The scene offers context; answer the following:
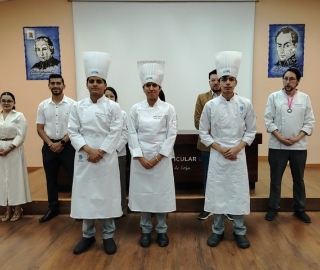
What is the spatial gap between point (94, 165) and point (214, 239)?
1208mm

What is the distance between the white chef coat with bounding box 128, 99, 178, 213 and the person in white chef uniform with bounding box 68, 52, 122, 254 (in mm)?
191

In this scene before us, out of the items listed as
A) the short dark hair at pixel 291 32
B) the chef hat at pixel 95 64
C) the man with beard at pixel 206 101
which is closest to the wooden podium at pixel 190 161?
the man with beard at pixel 206 101

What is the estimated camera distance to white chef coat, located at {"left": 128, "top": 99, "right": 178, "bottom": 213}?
98.0 inches

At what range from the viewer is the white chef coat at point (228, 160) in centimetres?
249

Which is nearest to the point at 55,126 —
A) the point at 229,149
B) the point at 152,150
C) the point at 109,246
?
the point at 152,150

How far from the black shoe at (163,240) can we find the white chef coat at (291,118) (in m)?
1.44

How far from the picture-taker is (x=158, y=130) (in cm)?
249

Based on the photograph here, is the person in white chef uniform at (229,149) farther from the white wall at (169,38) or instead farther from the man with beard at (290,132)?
the white wall at (169,38)

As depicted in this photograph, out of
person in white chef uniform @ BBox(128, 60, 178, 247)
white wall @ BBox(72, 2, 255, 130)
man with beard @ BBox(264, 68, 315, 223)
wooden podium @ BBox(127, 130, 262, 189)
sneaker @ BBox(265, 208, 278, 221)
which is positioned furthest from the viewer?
white wall @ BBox(72, 2, 255, 130)

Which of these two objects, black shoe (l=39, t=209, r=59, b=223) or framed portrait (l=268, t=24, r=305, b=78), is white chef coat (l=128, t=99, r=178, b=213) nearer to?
black shoe (l=39, t=209, r=59, b=223)

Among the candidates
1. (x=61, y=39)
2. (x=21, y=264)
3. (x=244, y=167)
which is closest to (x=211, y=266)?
(x=244, y=167)

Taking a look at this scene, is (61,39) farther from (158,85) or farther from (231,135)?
(231,135)

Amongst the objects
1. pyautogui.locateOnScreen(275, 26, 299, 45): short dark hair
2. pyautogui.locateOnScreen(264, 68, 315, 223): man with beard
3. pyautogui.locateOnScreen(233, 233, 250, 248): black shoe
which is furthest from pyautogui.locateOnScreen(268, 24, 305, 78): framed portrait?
pyautogui.locateOnScreen(233, 233, 250, 248): black shoe

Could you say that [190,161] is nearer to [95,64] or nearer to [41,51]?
[95,64]
